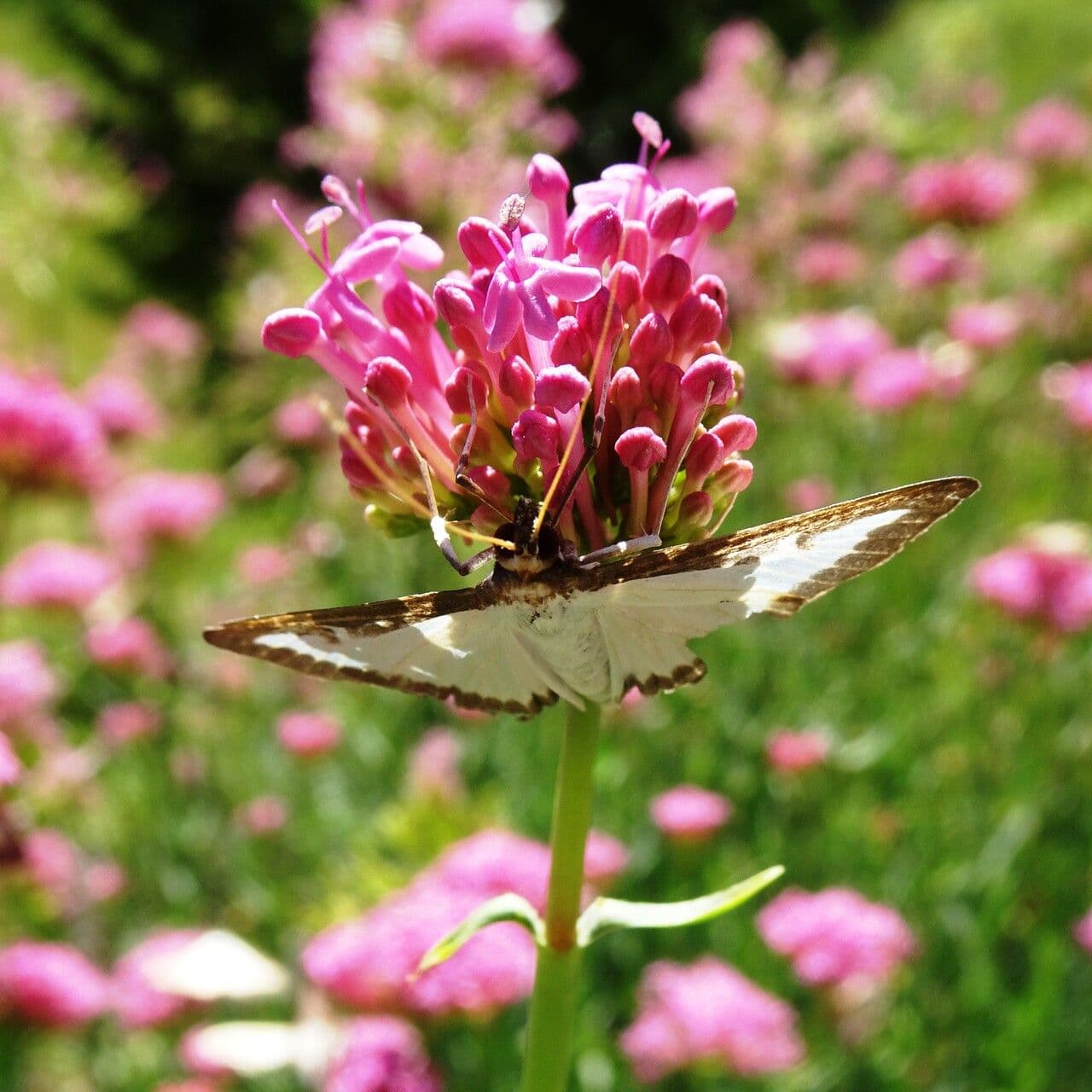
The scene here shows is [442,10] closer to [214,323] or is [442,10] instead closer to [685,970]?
[685,970]

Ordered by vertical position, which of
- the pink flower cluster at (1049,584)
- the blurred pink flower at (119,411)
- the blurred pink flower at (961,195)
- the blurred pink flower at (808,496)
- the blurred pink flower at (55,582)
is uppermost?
the blurred pink flower at (961,195)

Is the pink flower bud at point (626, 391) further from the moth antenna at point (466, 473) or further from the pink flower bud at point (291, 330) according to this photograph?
the pink flower bud at point (291, 330)

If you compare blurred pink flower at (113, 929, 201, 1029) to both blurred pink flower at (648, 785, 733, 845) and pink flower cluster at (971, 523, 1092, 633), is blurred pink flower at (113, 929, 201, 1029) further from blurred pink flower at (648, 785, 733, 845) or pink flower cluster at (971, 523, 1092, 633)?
pink flower cluster at (971, 523, 1092, 633)

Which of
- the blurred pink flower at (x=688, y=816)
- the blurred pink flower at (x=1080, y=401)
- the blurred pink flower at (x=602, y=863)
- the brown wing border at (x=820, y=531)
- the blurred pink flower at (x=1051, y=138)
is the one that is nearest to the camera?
the brown wing border at (x=820, y=531)

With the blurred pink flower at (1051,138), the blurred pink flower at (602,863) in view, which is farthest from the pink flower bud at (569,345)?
the blurred pink flower at (1051,138)

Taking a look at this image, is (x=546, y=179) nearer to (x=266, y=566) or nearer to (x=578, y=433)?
(x=578, y=433)
